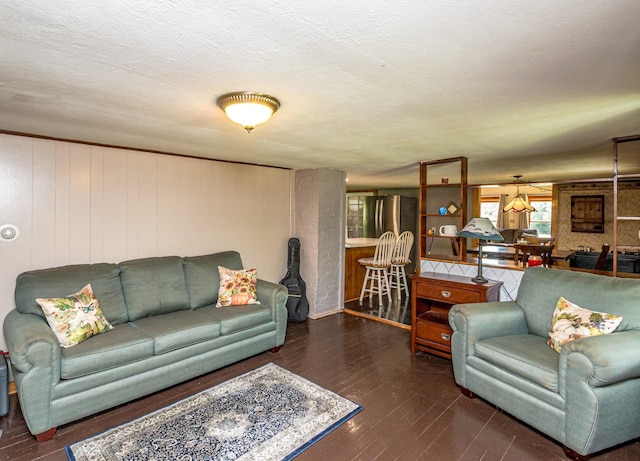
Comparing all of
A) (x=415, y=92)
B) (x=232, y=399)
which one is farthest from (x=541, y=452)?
(x=415, y=92)

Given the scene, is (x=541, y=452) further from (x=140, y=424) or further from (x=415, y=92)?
(x=140, y=424)

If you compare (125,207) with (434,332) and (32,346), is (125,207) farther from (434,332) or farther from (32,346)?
(434,332)

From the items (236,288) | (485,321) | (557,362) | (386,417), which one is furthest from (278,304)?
(557,362)

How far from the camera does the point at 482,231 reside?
10.8ft

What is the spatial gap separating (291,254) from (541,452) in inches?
133

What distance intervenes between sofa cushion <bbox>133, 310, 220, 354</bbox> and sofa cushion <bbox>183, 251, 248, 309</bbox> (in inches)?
12.9

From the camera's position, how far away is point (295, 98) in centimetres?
202

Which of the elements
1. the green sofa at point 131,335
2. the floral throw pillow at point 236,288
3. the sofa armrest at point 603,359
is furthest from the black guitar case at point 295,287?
the sofa armrest at point 603,359

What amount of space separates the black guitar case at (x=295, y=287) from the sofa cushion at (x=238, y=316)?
99 cm

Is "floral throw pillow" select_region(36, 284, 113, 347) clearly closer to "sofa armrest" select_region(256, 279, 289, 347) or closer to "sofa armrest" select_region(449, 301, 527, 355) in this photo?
"sofa armrest" select_region(256, 279, 289, 347)

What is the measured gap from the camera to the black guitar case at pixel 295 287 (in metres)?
4.54

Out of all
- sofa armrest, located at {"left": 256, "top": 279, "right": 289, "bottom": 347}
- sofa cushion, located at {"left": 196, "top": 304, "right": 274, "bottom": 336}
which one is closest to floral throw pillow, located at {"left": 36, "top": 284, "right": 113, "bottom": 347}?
sofa cushion, located at {"left": 196, "top": 304, "right": 274, "bottom": 336}

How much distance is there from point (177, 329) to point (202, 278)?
880 mm

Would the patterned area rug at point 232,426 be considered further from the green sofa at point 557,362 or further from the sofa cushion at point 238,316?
the green sofa at point 557,362
